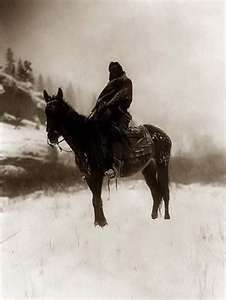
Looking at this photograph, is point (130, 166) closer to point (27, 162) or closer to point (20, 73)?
point (27, 162)

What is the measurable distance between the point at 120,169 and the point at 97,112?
0.91 feet

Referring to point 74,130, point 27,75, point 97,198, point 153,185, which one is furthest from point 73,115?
point 153,185

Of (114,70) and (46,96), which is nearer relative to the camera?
(46,96)

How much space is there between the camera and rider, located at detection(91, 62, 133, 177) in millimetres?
3109

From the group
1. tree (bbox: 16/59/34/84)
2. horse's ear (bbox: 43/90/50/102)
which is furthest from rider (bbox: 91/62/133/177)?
tree (bbox: 16/59/34/84)

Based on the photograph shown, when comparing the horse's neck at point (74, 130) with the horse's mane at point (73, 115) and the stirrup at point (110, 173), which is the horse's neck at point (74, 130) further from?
the stirrup at point (110, 173)

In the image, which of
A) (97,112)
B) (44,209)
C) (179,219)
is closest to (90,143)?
(97,112)

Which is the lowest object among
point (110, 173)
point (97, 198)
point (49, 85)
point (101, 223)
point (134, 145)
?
point (101, 223)

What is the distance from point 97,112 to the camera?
312cm

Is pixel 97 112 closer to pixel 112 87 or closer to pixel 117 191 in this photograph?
pixel 112 87

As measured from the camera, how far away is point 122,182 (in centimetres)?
315

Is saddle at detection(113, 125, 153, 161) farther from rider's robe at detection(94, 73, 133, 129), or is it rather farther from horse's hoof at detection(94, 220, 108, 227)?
horse's hoof at detection(94, 220, 108, 227)

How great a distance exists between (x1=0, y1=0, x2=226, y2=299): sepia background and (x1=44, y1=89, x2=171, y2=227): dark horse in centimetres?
4

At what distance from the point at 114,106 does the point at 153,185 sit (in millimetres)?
413
